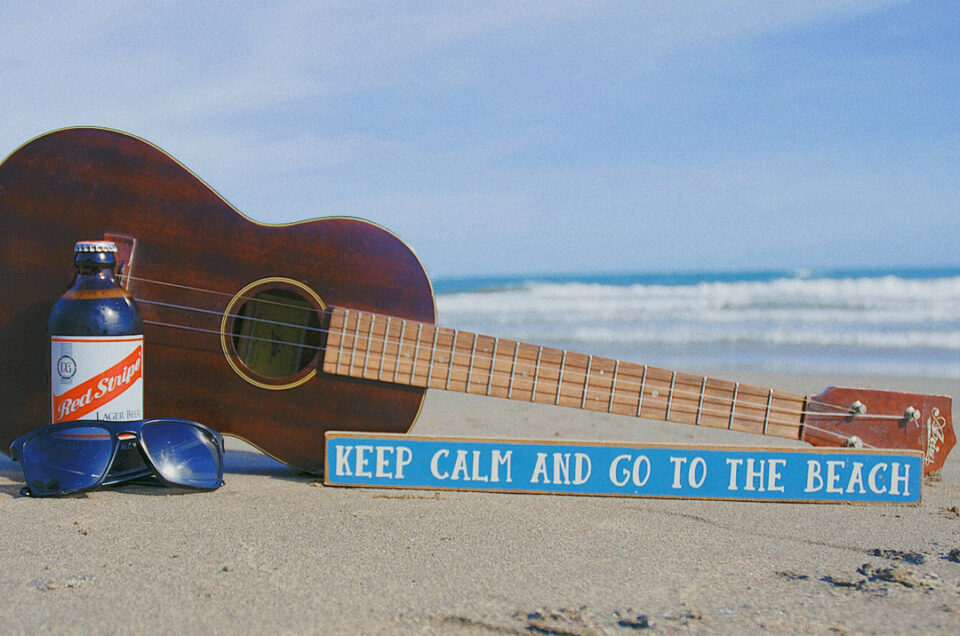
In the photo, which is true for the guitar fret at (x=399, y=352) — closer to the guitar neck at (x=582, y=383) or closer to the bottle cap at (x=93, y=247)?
the guitar neck at (x=582, y=383)

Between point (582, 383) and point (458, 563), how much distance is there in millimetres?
→ 1042

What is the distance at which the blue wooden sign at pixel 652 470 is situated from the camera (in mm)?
2645

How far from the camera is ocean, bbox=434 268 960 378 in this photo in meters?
7.43

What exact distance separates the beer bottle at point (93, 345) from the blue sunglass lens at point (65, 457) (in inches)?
3.6

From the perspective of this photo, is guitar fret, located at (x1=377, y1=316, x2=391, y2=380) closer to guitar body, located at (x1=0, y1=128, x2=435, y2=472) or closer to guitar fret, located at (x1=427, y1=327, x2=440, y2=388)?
guitar body, located at (x1=0, y1=128, x2=435, y2=472)

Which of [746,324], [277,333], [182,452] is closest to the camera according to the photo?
[182,452]

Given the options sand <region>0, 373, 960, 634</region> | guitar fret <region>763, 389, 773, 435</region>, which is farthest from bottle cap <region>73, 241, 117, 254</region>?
guitar fret <region>763, 389, 773, 435</region>

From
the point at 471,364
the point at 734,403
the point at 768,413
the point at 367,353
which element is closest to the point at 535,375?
the point at 471,364

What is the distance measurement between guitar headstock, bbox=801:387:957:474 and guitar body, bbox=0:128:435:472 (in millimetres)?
1503

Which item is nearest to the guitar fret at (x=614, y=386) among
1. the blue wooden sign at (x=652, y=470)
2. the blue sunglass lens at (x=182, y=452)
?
the blue wooden sign at (x=652, y=470)

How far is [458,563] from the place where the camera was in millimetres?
1998

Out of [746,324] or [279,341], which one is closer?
[279,341]

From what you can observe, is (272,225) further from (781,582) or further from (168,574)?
(781,582)

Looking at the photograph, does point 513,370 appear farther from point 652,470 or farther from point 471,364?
point 652,470
